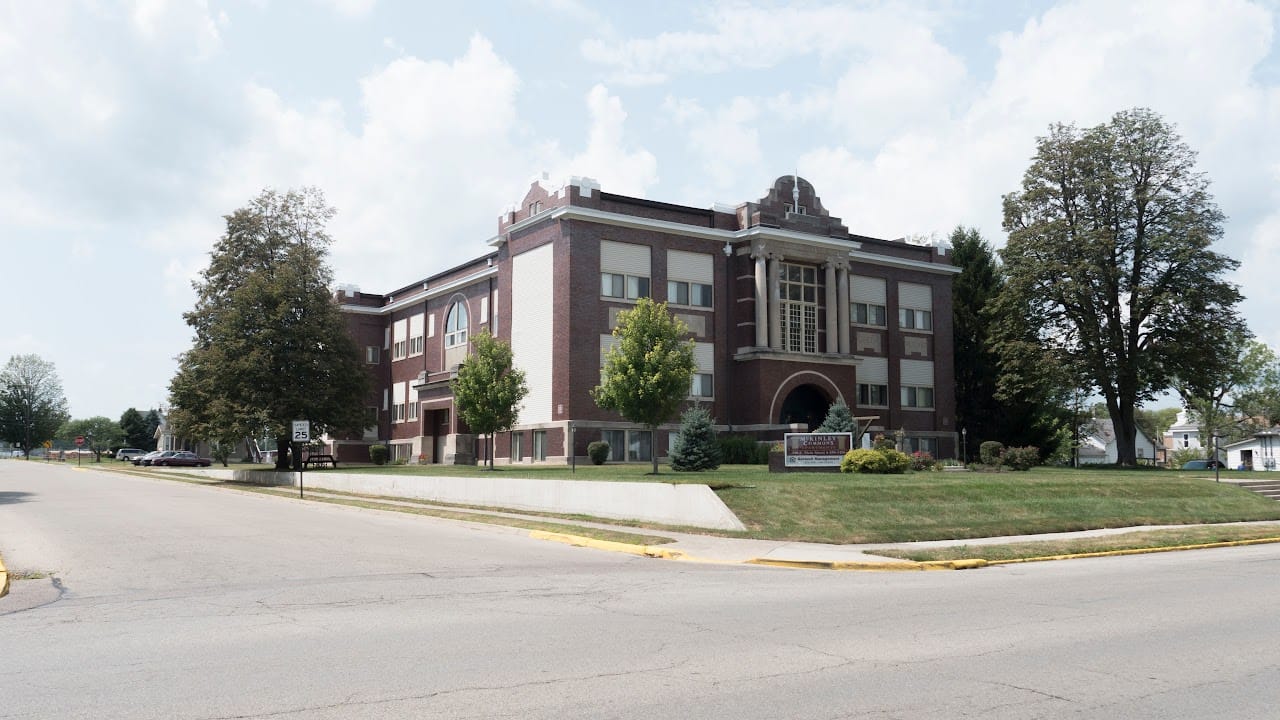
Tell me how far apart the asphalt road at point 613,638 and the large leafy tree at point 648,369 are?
14860 millimetres

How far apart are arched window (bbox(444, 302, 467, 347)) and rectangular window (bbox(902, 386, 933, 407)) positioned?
27298mm

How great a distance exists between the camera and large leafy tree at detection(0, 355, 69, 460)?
138125 millimetres

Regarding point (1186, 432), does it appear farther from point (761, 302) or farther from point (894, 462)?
point (894, 462)

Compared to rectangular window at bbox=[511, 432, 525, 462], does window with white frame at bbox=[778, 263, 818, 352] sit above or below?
above

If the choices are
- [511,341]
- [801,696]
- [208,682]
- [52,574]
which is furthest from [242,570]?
[511,341]

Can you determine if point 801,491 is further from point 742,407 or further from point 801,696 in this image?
point 742,407

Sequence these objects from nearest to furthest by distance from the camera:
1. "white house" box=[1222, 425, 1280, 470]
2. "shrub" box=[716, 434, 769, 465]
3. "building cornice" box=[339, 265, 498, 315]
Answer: "shrub" box=[716, 434, 769, 465], "building cornice" box=[339, 265, 498, 315], "white house" box=[1222, 425, 1280, 470]

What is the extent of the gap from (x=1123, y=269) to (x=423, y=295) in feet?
140

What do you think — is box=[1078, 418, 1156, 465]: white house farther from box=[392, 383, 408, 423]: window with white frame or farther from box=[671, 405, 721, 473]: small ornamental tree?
box=[671, 405, 721, 473]: small ornamental tree

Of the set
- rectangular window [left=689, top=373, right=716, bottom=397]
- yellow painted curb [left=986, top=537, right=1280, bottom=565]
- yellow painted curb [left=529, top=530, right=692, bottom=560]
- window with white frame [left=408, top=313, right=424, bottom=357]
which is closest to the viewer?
yellow painted curb [left=986, top=537, right=1280, bottom=565]

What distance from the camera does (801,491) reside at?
23047 mm

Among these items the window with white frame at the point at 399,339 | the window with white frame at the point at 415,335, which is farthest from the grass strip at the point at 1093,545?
the window with white frame at the point at 399,339

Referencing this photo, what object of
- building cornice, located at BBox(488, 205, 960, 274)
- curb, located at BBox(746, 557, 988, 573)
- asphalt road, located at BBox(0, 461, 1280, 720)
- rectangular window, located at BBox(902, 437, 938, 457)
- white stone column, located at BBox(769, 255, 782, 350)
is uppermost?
building cornice, located at BBox(488, 205, 960, 274)

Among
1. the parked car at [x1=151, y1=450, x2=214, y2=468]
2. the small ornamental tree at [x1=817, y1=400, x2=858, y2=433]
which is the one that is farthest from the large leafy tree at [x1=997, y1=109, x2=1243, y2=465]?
the parked car at [x1=151, y1=450, x2=214, y2=468]
